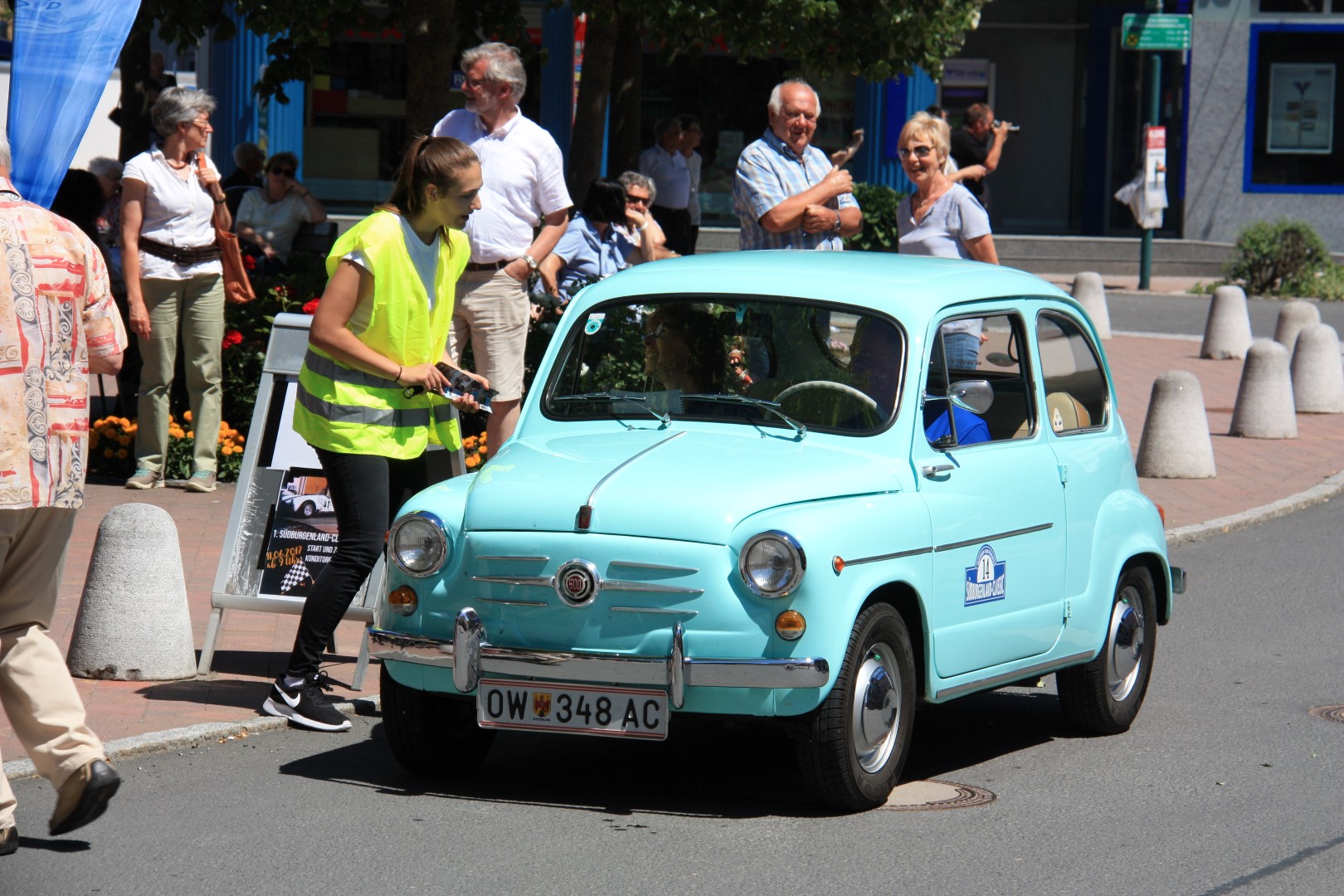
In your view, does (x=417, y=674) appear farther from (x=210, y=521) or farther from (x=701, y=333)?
(x=210, y=521)

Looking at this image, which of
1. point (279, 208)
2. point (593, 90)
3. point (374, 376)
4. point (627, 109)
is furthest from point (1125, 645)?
point (627, 109)

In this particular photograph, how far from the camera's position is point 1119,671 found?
6.82 metres

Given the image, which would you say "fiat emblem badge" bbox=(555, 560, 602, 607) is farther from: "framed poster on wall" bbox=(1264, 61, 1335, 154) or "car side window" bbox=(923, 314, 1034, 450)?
"framed poster on wall" bbox=(1264, 61, 1335, 154)

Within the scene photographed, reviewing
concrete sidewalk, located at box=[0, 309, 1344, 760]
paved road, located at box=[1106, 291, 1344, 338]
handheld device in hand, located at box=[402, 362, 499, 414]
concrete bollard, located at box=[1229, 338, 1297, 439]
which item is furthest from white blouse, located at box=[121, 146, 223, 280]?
paved road, located at box=[1106, 291, 1344, 338]

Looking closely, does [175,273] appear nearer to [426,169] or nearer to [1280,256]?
[426,169]

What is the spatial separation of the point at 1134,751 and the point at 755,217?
3.66 metres

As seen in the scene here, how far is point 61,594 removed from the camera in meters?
8.34

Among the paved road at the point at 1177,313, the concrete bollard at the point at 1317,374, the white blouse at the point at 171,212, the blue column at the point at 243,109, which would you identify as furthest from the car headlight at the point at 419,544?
the blue column at the point at 243,109

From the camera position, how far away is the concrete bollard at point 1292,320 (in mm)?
18656

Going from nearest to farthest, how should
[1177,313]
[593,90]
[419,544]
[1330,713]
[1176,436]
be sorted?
[419,544], [1330,713], [1176,436], [593,90], [1177,313]

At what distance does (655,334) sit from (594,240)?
19.4ft

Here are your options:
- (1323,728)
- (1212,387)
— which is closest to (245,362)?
(1323,728)

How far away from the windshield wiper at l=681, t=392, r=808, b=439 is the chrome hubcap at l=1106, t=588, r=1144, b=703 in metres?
1.52

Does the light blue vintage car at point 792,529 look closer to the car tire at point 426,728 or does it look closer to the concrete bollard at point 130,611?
the car tire at point 426,728
